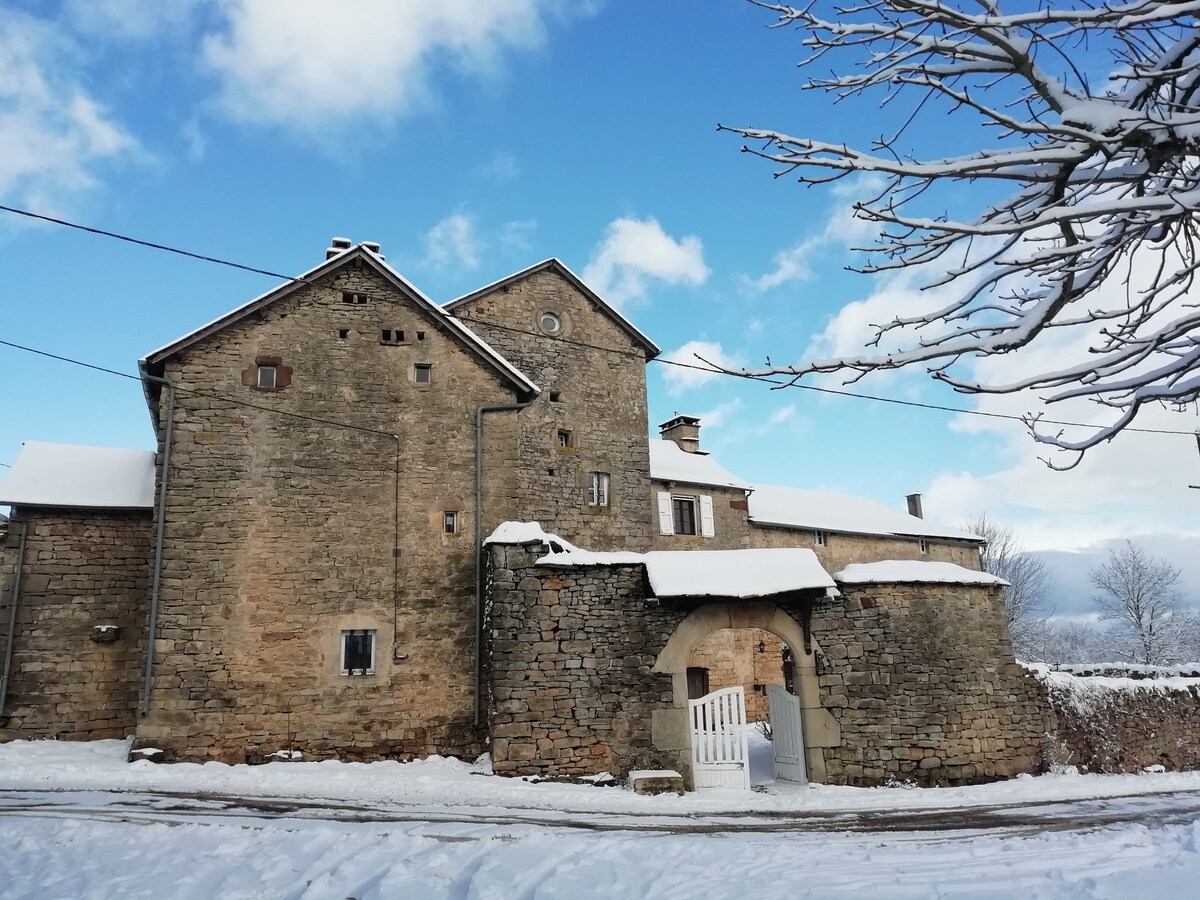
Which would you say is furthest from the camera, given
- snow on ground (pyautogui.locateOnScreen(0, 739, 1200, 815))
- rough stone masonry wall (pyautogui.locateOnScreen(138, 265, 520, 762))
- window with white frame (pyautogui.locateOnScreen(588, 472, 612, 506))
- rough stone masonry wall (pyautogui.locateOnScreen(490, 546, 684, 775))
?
window with white frame (pyautogui.locateOnScreen(588, 472, 612, 506))

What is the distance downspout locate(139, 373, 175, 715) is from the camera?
1341 cm

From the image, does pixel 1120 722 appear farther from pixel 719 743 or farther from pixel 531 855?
pixel 531 855

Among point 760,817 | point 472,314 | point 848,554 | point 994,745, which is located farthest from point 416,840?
point 848,554

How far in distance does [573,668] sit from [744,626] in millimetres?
2759

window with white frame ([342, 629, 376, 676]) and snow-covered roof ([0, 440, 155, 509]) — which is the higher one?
snow-covered roof ([0, 440, 155, 509])

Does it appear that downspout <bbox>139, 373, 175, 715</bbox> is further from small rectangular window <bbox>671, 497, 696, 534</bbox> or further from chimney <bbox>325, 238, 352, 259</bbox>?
→ small rectangular window <bbox>671, 497, 696, 534</bbox>

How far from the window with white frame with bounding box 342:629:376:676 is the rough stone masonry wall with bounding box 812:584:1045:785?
752cm

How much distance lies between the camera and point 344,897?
614cm

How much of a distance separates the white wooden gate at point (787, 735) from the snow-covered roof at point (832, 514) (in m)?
11.8

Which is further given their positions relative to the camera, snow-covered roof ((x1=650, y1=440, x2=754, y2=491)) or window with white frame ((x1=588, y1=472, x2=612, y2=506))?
snow-covered roof ((x1=650, y1=440, x2=754, y2=491))

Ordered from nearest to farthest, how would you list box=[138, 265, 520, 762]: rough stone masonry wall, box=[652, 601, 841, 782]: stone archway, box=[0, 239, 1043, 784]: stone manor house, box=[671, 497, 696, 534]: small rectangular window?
box=[652, 601, 841, 782]: stone archway < box=[0, 239, 1043, 784]: stone manor house < box=[138, 265, 520, 762]: rough stone masonry wall < box=[671, 497, 696, 534]: small rectangular window

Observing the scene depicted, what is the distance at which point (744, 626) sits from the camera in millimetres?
13195

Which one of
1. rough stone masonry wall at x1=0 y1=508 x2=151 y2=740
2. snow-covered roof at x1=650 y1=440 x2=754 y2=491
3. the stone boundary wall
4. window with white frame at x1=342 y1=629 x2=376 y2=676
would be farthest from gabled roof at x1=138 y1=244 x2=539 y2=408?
the stone boundary wall

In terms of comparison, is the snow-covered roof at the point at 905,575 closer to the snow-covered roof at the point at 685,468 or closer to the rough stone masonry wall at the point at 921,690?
the rough stone masonry wall at the point at 921,690
